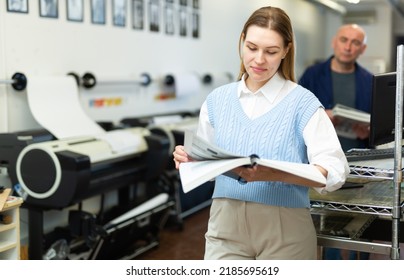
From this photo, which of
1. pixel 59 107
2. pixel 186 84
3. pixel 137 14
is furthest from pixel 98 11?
pixel 186 84

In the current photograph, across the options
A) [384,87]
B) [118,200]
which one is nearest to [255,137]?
[384,87]

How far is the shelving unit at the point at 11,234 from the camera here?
98.0 inches

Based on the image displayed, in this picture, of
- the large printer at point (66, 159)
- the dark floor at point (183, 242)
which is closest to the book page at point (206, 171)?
the large printer at point (66, 159)

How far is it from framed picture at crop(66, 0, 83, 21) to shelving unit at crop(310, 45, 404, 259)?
236 centimetres

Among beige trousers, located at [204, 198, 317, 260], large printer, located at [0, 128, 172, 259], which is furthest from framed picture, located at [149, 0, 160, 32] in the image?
beige trousers, located at [204, 198, 317, 260]

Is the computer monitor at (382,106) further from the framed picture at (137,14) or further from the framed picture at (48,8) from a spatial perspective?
the framed picture at (137,14)

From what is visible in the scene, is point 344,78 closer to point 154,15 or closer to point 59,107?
point 59,107

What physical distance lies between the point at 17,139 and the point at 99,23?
1284 mm

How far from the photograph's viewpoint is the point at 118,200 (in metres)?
4.11

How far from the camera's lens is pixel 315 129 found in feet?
4.74

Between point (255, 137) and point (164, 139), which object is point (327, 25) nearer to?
point (164, 139)

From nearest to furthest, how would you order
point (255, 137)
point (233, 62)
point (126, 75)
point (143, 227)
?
point (255, 137) < point (143, 227) < point (126, 75) < point (233, 62)

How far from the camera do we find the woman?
1.44 metres
